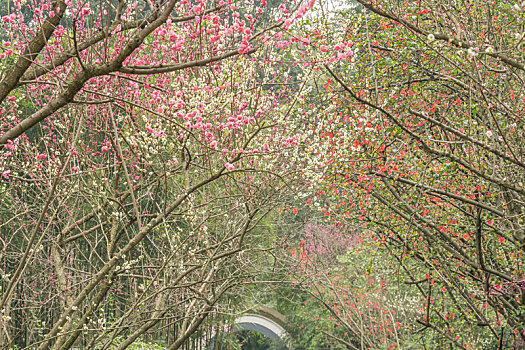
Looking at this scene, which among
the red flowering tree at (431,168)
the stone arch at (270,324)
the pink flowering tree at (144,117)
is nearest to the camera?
the pink flowering tree at (144,117)

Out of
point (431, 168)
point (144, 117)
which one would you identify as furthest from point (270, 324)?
point (144, 117)

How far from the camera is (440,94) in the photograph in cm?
597

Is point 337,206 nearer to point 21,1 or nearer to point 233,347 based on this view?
point 21,1

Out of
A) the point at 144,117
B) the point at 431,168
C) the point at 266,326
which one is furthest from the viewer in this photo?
the point at 266,326


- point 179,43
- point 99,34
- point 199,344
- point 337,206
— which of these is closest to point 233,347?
point 199,344

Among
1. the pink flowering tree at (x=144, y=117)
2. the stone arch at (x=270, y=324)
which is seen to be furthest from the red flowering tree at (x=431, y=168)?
the stone arch at (x=270, y=324)

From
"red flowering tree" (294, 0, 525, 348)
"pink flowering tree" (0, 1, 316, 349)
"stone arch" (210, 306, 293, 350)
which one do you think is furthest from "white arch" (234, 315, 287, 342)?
"red flowering tree" (294, 0, 525, 348)

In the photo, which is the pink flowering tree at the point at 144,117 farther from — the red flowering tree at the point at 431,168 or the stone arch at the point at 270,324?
the stone arch at the point at 270,324

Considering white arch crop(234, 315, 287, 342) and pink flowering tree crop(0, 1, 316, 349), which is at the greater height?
white arch crop(234, 315, 287, 342)

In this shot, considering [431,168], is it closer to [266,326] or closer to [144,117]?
[144,117]

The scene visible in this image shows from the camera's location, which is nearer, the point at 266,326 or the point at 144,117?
the point at 144,117

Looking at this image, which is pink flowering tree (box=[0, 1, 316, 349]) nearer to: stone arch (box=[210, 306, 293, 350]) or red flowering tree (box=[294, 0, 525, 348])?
red flowering tree (box=[294, 0, 525, 348])

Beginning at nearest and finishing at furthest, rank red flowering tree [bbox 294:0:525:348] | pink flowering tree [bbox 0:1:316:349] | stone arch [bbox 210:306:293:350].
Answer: pink flowering tree [bbox 0:1:316:349] < red flowering tree [bbox 294:0:525:348] < stone arch [bbox 210:306:293:350]

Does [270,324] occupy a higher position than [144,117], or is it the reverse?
[270,324]
